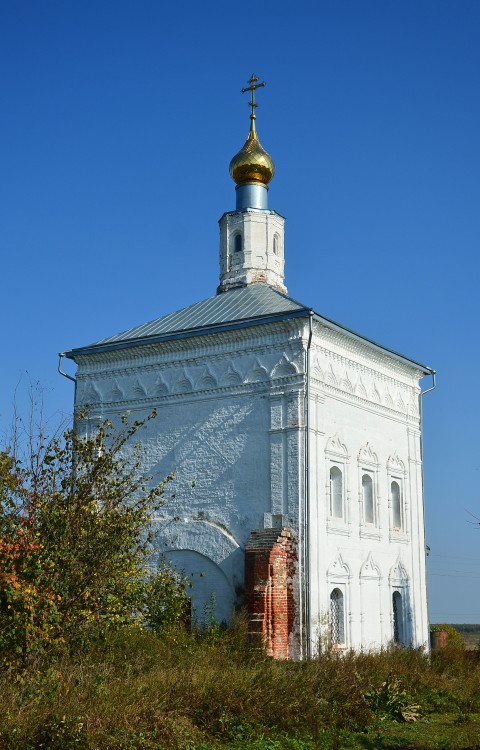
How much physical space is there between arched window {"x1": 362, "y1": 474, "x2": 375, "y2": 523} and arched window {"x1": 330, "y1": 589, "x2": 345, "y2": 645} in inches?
75.6

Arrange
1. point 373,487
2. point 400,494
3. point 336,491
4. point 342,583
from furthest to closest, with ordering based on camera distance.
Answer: point 400,494, point 373,487, point 336,491, point 342,583

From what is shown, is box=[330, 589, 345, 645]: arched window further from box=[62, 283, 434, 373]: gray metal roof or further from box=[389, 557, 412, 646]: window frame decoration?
box=[62, 283, 434, 373]: gray metal roof

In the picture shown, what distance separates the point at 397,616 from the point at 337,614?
Answer: 2389mm

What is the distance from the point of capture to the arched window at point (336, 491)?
647 inches

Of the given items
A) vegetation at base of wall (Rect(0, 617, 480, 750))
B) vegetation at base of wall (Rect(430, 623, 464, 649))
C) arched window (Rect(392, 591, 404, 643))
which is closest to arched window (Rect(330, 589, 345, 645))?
arched window (Rect(392, 591, 404, 643))

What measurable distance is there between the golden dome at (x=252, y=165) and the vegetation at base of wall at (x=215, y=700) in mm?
10237


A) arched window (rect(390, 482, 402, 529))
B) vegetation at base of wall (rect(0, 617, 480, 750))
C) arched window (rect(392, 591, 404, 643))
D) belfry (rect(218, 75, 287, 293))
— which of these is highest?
belfry (rect(218, 75, 287, 293))

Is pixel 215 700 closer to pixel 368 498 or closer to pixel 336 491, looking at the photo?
pixel 336 491

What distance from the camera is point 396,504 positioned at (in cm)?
1852

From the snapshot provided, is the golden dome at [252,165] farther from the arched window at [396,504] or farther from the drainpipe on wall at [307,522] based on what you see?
the arched window at [396,504]

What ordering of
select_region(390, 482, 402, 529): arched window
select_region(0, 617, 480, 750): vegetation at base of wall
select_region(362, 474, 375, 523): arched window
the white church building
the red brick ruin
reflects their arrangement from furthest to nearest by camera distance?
1. select_region(390, 482, 402, 529): arched window
2. select_region(362, 474, 375, 523): arched window
3. the white church building
4. the red brick ruin
5. select_region(0, 617, 480, 750): vegetation at base of wall

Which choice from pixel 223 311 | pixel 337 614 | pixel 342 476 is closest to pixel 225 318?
pixel 223 311

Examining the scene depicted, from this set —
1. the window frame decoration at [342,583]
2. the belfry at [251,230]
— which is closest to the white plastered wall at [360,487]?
the window frame decoration at [342,583]

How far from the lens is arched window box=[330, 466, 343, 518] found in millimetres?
16438
